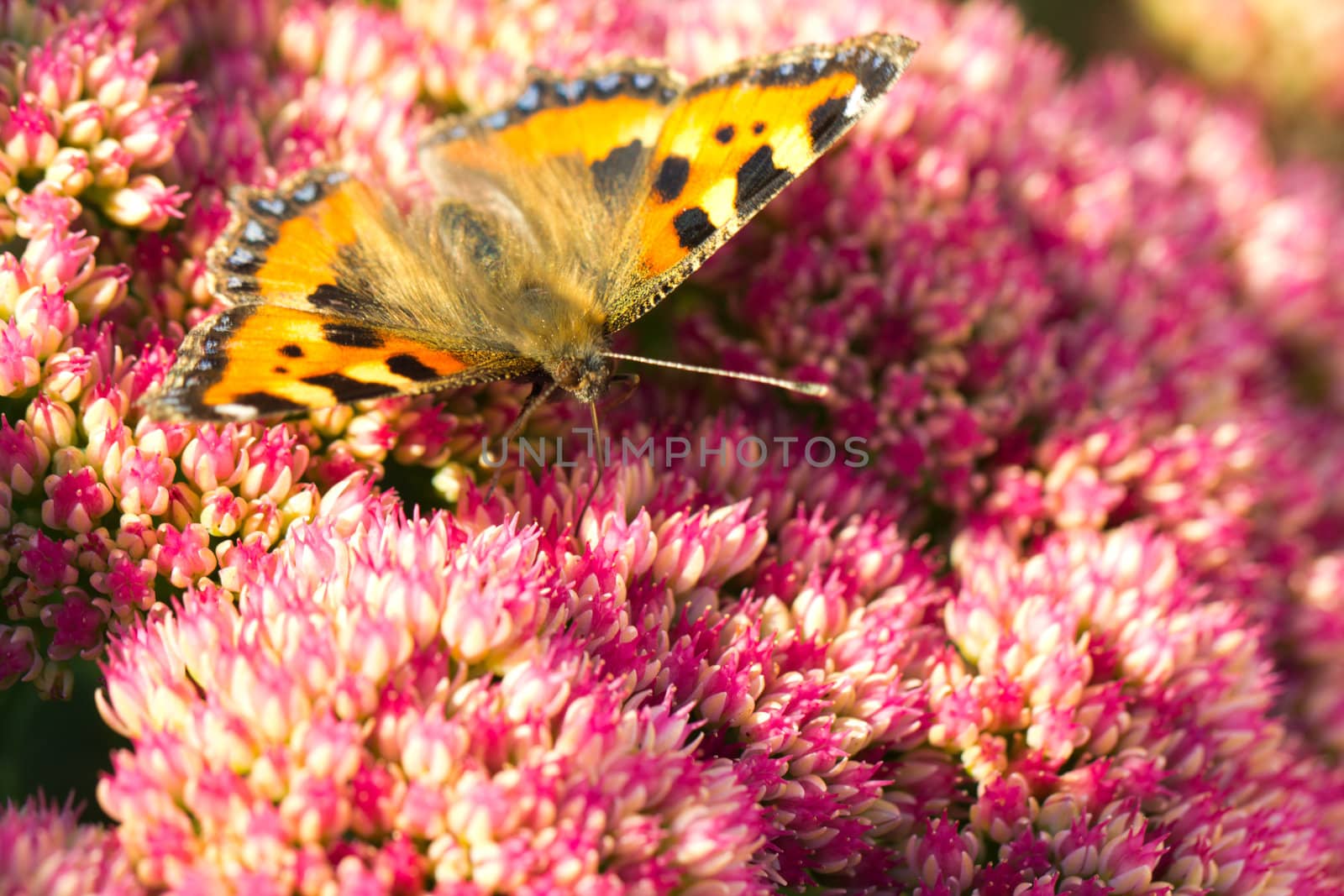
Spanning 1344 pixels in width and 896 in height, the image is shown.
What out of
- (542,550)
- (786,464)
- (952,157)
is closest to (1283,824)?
(786,464)

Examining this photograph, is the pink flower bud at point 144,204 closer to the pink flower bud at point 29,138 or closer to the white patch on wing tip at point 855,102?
the pink flower bud at point 29,138

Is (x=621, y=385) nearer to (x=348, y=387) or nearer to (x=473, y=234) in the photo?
(x=473, y=234)

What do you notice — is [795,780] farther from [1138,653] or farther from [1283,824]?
[1283,824]

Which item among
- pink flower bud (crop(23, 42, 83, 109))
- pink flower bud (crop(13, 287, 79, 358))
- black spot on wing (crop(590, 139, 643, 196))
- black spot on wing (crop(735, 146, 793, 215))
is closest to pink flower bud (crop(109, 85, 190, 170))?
pink flower bud (crop(23, 42, 83, 109))

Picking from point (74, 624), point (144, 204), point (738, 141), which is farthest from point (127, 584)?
point (738, 141)

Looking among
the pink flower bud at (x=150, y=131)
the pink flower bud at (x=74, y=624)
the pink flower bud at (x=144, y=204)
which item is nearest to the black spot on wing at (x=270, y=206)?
the pink flower bud at (x=144, y=204)
